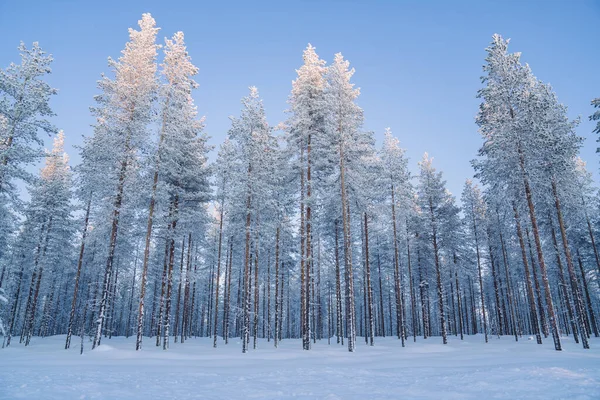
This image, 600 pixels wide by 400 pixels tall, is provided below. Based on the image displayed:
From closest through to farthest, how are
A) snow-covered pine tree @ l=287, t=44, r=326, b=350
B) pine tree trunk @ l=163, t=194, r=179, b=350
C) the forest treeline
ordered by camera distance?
the forest treeline
pine tree trunk @ l=163, t=194, r=179, b=350
snow-covered pine tree @ l=287, t=44, r=326, b=350

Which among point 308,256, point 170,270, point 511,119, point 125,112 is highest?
point 125,112

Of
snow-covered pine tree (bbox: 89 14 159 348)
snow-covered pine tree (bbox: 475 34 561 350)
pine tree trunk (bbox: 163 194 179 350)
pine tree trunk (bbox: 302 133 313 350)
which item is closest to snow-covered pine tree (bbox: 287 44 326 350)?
pine tree trunk (bbox: 302 133 313 350)

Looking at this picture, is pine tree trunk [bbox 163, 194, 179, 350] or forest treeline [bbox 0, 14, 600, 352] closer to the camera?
forest treeline [bbox 0, 14, 600, 352]

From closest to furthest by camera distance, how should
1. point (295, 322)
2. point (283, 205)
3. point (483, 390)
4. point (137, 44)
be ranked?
point (483, 390) < point (137, 44) < point (283, 205) < point (295, 322)

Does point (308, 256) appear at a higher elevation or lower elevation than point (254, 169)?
lower

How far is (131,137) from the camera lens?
61.2 ft

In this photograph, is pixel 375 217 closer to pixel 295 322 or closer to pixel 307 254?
pixel 307 254

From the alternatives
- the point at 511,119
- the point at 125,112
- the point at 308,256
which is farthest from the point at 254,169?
the point at 511,119

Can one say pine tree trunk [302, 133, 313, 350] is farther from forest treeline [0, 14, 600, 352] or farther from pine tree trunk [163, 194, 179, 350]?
pine tree trunk [163, 194, 179, 350]

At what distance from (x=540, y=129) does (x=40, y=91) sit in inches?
1092

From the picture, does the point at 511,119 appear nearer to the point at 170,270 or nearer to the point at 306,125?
the point at 306,125

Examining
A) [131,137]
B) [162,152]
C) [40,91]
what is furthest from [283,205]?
[40,91]

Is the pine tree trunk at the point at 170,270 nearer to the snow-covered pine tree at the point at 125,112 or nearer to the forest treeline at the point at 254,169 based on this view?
the forest treeline at the point at 254,169

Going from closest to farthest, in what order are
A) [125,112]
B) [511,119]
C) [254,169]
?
[511,119] → [125,112] → [254,169]
